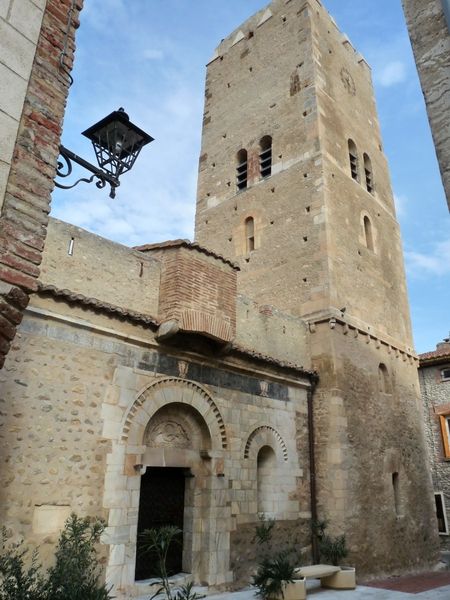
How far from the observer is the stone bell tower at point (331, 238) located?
11664 millimetres

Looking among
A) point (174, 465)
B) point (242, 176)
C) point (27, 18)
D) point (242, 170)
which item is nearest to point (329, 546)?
point (174, 465)

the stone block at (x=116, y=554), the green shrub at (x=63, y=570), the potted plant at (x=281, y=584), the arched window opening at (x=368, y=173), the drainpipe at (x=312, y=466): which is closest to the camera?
the green shrub at (x=63, y=570)

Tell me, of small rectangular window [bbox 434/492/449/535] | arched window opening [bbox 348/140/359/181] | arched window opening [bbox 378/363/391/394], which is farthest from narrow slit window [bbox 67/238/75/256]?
small rectangular window [bbox 434/492/449/535]

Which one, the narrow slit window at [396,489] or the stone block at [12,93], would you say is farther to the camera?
the narrow slit window at [396,489]

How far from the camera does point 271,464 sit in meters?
10.5

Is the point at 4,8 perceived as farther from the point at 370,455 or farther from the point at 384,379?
the point at 384,379

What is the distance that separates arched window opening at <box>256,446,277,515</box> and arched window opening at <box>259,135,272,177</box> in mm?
8805

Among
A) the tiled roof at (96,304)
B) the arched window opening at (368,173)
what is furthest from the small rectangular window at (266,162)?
the tiled roof at (96,304)

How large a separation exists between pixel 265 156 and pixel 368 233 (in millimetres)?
4136

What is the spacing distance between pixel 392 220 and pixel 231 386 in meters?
9.99

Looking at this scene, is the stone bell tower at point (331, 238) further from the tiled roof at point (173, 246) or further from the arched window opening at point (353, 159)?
the tiled roof at point (173, 246)

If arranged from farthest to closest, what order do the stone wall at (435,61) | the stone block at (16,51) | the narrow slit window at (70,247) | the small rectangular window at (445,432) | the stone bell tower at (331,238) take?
the small rectangular window at (445,432), the stone bell tower at (331,238), the narrow slit window at (70,247), the stone block at (16,51), the stone wall at (435,61)

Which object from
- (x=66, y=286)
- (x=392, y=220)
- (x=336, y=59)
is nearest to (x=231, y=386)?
(x=66, y=286)

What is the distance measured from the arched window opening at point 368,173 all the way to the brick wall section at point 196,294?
339 inches
